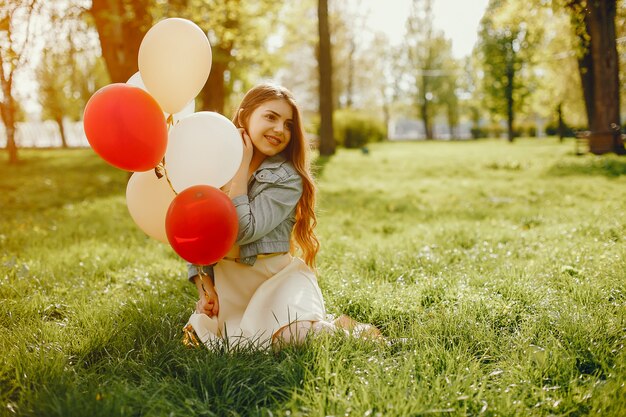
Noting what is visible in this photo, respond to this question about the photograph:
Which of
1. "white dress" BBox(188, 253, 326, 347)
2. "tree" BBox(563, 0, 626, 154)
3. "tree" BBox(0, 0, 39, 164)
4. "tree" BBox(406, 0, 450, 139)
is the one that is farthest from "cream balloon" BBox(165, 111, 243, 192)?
"tree" BBox(406, 0, 450, 139)

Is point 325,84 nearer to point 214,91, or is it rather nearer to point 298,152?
point 214,91

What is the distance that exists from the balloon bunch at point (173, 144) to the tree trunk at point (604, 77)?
862cm

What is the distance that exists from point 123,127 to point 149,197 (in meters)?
0.45

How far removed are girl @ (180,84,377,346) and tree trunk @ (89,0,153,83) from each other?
5721 mm

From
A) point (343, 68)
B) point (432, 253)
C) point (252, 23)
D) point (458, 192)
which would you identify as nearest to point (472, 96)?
point (343, 68)

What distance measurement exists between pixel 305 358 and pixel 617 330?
142 cm

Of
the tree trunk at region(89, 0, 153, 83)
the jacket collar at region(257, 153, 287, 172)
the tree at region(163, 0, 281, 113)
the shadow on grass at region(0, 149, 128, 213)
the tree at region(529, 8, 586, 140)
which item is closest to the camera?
the jacket collar at region(257, 153, 287, 172)

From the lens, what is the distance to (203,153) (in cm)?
201

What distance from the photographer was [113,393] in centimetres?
166

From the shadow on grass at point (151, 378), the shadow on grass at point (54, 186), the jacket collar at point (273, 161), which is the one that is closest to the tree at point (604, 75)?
the jacket collar at point (273, 161)

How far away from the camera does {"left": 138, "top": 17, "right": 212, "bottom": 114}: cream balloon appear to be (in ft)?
6.81

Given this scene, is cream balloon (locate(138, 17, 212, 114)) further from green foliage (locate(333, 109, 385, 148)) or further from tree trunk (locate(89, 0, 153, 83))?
green foliage (locate(333, 109, 385, 148))

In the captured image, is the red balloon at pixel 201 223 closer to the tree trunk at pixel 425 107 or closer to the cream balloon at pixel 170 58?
the cream balloon at pixel 170 58

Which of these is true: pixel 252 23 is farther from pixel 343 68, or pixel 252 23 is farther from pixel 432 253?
pixel 343 68
